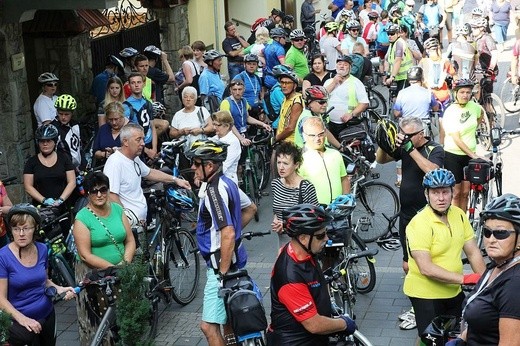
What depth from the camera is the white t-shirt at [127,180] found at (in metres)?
8.86

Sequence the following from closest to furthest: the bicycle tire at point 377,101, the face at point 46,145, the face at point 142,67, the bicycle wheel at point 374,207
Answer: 1. the face at point 46,145
2. the bicycle wheel at point 374,207
3. the face at point 142,67
4. the bicycle tire at point 377,101

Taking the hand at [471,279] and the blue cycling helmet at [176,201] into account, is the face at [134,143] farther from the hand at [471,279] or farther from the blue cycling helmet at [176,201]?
the hand at [471,279]

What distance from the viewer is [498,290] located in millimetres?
5105

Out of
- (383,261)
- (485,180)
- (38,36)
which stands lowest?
(383,261)

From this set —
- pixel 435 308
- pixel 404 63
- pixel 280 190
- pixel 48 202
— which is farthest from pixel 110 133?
pixel 404 63

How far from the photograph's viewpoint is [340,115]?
12742 millimetres

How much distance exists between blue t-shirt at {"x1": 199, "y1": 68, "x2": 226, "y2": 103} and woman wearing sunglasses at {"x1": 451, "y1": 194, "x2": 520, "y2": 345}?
8.74m

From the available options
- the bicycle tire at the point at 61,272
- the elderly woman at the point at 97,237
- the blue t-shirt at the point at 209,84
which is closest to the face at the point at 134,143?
the elderly woman at the point at 97,237

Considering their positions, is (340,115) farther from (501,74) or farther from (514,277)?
(501,74)

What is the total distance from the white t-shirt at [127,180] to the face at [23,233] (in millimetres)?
1864

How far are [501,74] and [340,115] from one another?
9900 mm

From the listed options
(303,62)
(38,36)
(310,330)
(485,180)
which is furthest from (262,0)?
(310,330)

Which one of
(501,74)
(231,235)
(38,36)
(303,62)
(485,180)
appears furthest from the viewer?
(501,74)

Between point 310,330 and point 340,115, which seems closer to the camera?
point 310,330
